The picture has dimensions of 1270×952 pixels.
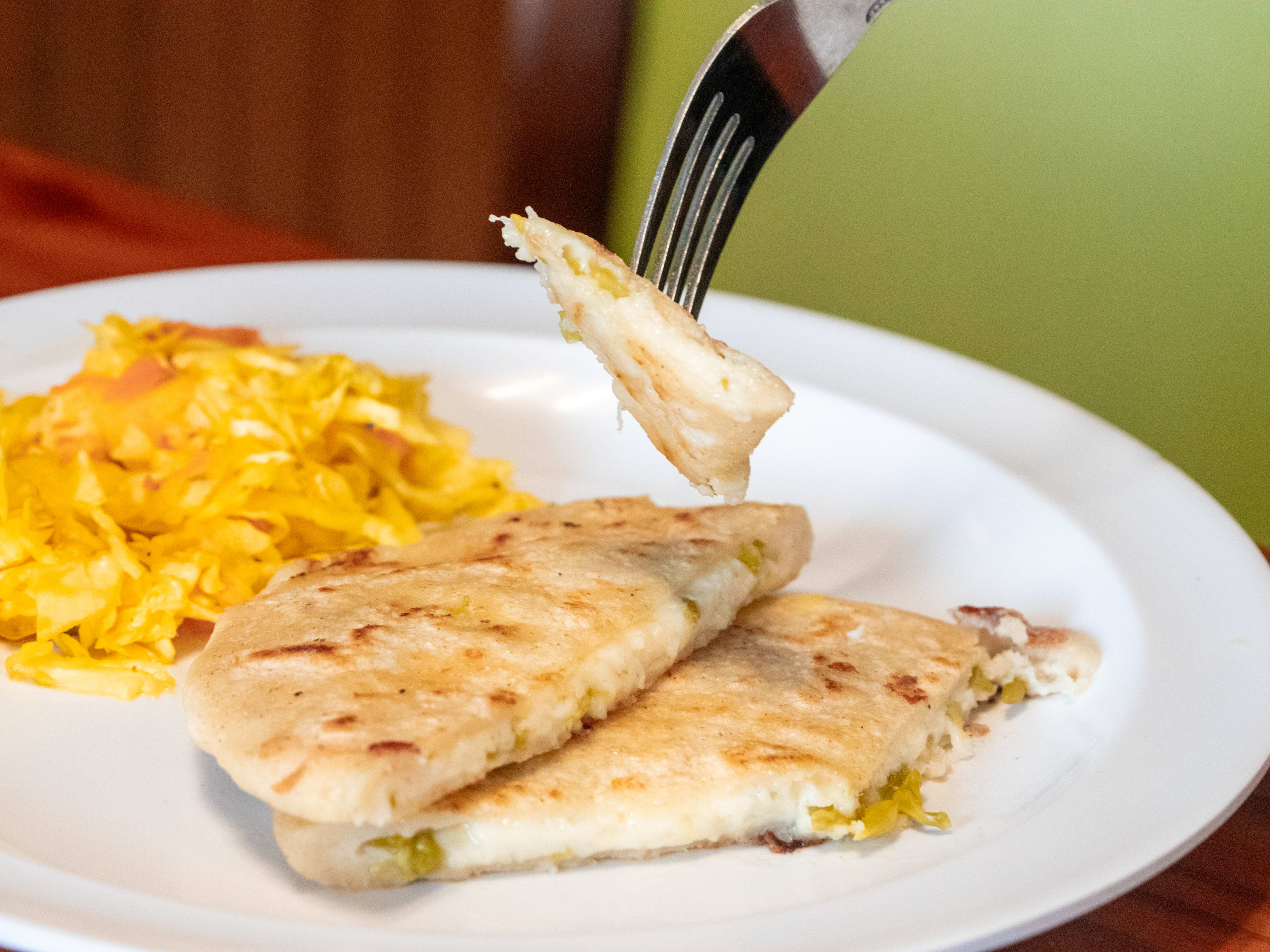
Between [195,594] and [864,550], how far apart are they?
1.17m

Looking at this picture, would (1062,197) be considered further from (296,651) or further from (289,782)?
(289,782)

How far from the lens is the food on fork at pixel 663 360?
1.45 meters

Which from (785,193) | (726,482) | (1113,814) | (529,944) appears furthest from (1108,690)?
(785,193)

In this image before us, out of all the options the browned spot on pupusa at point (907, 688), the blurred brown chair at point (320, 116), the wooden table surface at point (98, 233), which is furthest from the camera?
the blurred brown chair at point (320, 116)

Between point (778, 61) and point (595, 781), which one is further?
point (778, 61)

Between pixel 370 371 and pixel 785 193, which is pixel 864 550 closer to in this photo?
pixel 370 371

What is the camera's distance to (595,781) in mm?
1426

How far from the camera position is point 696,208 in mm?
1883

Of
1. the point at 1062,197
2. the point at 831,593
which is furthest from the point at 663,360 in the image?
the point at 1062,197

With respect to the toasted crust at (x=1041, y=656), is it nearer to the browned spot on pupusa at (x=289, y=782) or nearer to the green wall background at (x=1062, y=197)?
the browned spot on pupusa at (x=289, y=782)

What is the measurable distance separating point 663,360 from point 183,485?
3.48ft

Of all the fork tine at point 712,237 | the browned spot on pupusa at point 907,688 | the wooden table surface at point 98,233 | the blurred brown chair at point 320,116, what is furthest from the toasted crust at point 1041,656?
the blurred brown chair at point 320,116

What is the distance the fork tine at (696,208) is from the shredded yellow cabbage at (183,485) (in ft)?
2.10

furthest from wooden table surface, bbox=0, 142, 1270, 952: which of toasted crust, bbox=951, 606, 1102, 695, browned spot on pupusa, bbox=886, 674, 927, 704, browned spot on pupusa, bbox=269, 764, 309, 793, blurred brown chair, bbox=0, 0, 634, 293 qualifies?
browned spot on pupusa, bbox=269, 764, 309, 793
